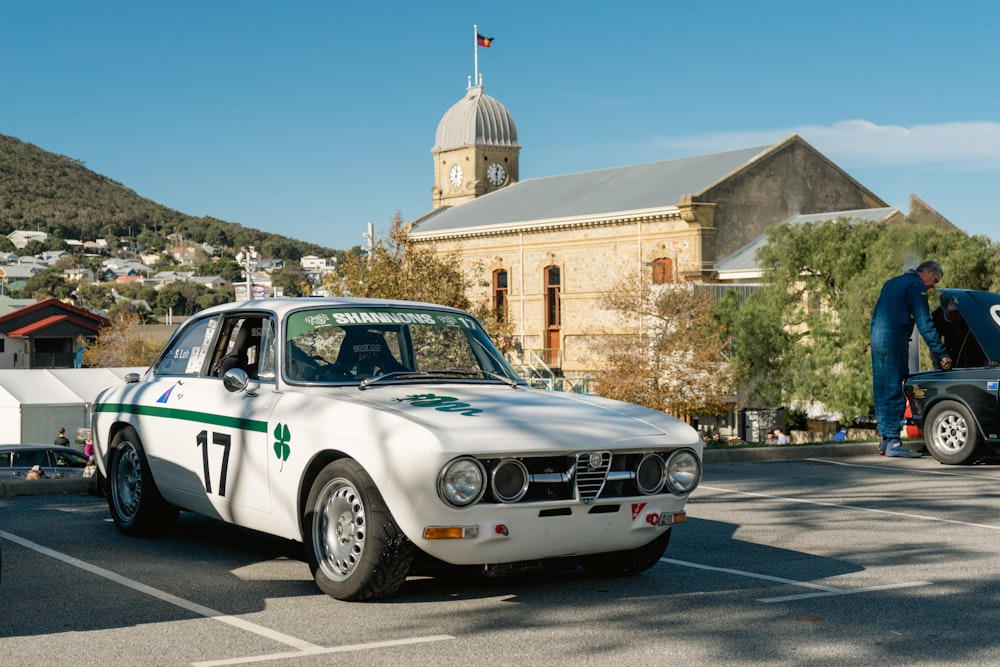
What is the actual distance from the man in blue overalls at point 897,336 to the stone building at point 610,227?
38227 millimetres

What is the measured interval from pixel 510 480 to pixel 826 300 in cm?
3635

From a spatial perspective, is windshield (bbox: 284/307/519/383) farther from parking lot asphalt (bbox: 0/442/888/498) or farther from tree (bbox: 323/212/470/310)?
tree (bbox: 323/212/470/310)

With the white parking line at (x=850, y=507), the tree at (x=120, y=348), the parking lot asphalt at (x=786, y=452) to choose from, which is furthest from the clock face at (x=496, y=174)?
the white parking line at (x=850, y=507)

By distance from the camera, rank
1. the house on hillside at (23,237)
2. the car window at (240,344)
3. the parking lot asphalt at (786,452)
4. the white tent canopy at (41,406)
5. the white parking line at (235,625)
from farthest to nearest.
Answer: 1. the house on hillside at (23,237)
2. the white tent canopy at (41,406)
3. the parking lot asphalt at (786,452)
4. the car window at (240,344)
5. the white parking line at (235,625)

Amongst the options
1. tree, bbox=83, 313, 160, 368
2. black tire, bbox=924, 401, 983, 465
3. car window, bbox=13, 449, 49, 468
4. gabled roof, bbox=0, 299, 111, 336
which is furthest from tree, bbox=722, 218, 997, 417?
gabled roof, bbox=0, 299, 111, 336

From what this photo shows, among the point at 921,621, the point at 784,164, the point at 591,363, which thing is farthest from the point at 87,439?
the point at 784,164

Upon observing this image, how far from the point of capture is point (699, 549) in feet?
28.0

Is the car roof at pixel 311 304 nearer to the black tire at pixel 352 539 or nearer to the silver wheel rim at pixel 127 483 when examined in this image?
the silver wheel rim at pixel 127 483

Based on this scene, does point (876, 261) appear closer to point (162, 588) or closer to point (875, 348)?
point (875, 348)

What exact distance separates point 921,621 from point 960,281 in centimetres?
3482

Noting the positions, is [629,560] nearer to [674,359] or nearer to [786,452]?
[786,452]

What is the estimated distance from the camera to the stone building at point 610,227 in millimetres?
56344

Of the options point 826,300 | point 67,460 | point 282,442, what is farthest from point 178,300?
point 282,442

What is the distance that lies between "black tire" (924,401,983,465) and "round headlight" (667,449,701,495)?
8.21 metres
